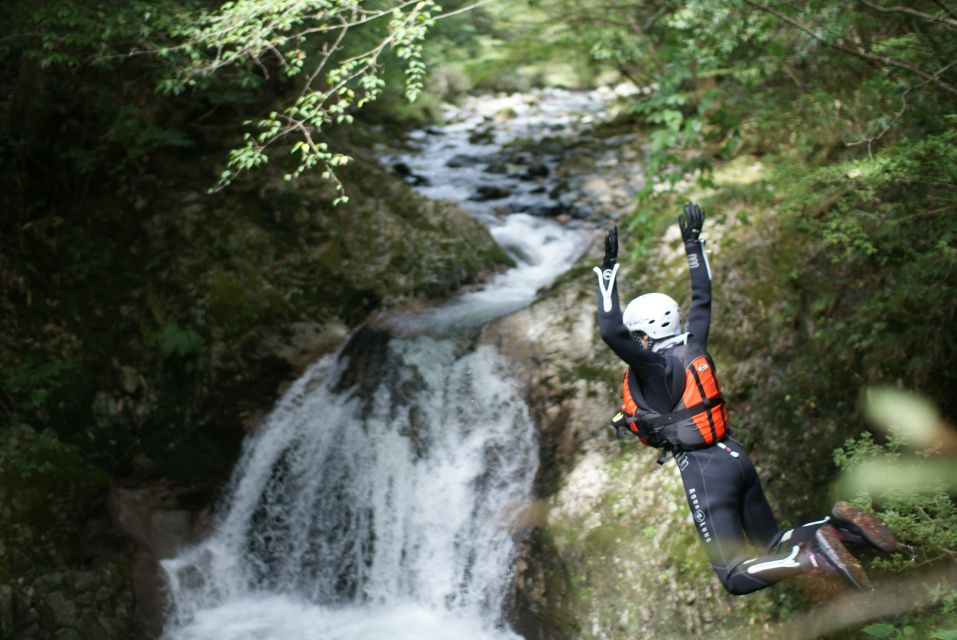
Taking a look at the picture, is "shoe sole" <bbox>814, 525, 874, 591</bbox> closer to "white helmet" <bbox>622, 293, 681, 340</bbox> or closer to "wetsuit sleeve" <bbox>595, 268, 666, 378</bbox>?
"wetsuit sleeve" <bbox>595, 268, 666, 378</bbox>

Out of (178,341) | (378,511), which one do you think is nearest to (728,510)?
(378,511)

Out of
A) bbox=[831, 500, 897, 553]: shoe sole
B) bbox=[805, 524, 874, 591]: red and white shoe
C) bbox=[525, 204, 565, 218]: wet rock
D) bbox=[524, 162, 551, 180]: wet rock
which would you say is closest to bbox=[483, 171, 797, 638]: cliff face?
bbox=[805, 524, 874, 591]: red and white shoe

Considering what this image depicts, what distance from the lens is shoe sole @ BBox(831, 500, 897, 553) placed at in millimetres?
3535

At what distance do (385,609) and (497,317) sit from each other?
11.3 ft

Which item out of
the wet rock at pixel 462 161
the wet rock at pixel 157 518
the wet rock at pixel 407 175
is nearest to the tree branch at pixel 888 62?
the wet rock at pixel 157 518

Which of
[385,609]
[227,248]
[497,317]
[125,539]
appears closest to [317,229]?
[227,248]

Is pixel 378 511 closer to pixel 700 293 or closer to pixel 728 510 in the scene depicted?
pixel 728 510

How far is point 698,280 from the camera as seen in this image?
4.52 m

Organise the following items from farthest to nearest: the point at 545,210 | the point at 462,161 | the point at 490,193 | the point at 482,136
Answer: the point at 482,136
the point at 462,161
the point at 490,193
the point at 545,210

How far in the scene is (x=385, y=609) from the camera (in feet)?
24.9

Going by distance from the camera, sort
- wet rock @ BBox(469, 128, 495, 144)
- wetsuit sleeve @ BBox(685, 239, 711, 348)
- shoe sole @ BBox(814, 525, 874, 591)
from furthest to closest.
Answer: wet rock @ BBox(469, 128, 495, 144)
wetsuit sleeve @ BBox(685, 239, 711, 348)
shoe sole @ BBox(814, 525, 874, 591)

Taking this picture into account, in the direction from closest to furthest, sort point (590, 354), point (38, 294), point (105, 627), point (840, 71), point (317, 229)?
point (840, 71)
point (105, 627)
point (590, 354)
point (38, 294)
point (317, 229)

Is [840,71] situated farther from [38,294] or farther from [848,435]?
Result: [38,294]

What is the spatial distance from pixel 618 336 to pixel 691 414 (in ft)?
2.06
